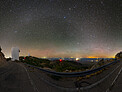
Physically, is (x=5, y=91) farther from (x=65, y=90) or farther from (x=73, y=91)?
(x=73, y=91)

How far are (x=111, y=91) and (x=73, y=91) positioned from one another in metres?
2.03

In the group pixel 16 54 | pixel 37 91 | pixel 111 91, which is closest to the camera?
pixel 111 91

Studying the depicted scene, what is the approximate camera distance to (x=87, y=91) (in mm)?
4191

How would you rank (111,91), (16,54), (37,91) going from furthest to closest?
(16,54)
(37,91)
(111,91)

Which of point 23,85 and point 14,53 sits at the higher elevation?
point 14,53

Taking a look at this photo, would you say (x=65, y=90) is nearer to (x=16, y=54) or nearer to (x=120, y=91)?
(x=120, y=91)

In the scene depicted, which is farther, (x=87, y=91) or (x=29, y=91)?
(x=29, y=91)

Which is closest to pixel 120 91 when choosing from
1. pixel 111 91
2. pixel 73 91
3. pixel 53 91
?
pixel 111 91

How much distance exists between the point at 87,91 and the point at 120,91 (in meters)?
1.79

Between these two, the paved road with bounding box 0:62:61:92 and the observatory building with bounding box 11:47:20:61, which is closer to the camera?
the paved road with bounding box 0:62:61:92

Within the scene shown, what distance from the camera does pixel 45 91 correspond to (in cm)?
443

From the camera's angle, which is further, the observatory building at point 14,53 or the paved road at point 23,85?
the observatory building at point 14,53

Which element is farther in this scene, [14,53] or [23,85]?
[14,53]

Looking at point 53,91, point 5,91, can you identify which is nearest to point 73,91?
point 53,91
